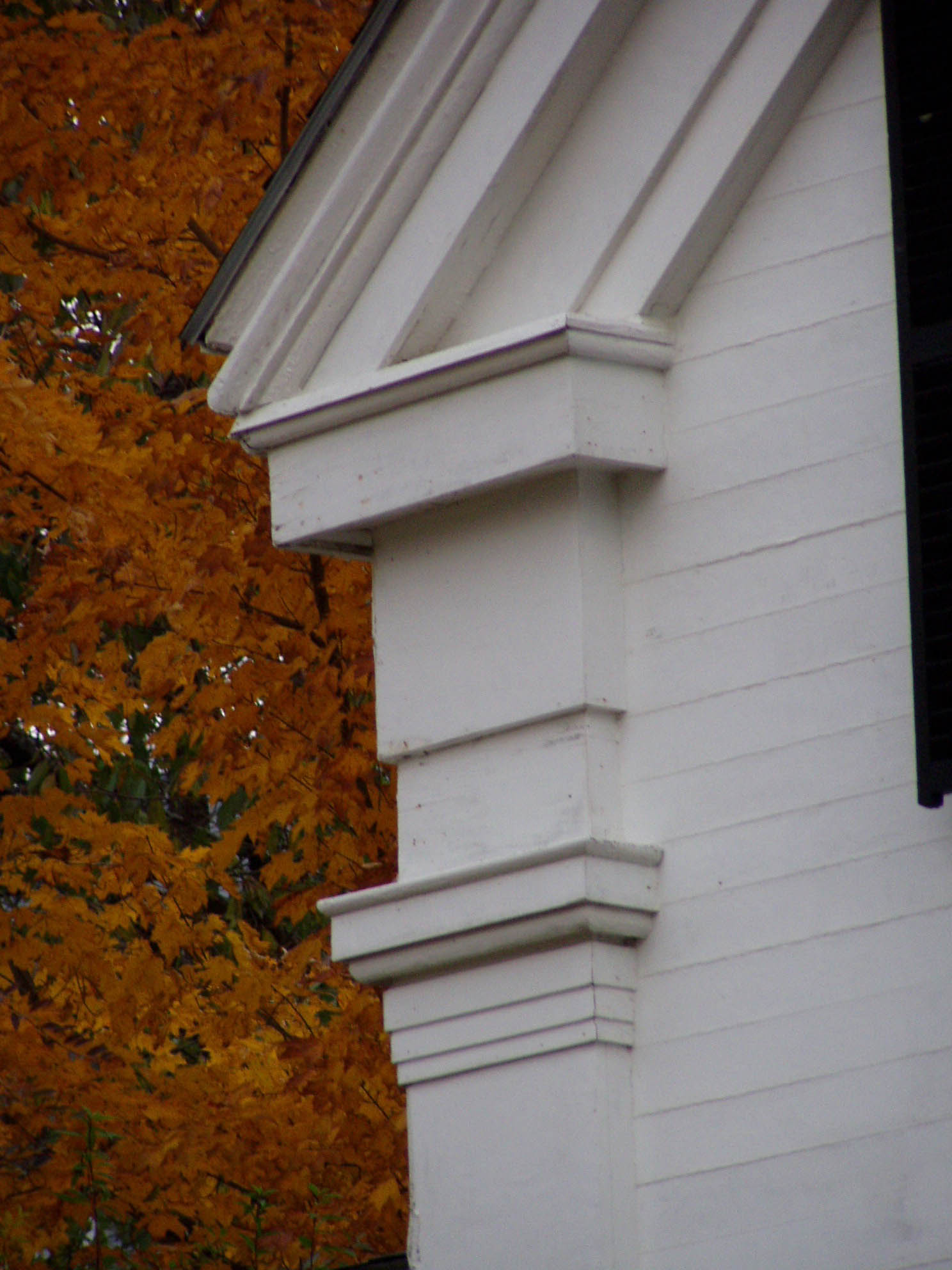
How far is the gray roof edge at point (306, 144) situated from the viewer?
4.73 m

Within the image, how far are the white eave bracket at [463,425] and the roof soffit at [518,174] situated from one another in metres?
0.10

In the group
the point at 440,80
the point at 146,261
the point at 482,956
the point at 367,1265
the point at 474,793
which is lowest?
the point at 367,1265

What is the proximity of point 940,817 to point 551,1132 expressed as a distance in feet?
3.33

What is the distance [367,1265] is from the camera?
196 inches

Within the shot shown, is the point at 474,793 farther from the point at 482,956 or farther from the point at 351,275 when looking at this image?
the point at 351,275

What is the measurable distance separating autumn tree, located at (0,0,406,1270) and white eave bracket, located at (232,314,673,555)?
2.04m

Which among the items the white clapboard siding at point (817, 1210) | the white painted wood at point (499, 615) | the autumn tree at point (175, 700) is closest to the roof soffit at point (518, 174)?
the white painted wood at point (499, 615)

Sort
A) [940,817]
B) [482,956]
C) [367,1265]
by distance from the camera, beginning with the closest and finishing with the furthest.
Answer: [940,817] < [482,956] < [367,1265]

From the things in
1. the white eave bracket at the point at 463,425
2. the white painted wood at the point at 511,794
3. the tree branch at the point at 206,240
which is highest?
the tree branch at the point at 206,240

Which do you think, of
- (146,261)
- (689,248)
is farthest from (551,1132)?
(146,261)

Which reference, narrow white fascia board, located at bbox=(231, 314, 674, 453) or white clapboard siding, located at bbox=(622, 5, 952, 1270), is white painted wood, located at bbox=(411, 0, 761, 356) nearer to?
narrow white fascia board, located at bbox=(231, 314, 674, 453)

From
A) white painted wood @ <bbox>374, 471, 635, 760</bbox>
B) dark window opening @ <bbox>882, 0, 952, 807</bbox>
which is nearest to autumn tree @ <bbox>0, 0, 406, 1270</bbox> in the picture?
white painted wood @ <bbox>374, 471, 635, 760</bbox>

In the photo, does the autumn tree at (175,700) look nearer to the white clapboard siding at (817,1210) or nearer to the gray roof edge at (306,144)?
the gray roof edge at (306,144)

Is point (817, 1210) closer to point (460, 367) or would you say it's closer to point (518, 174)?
point (460, 367)
